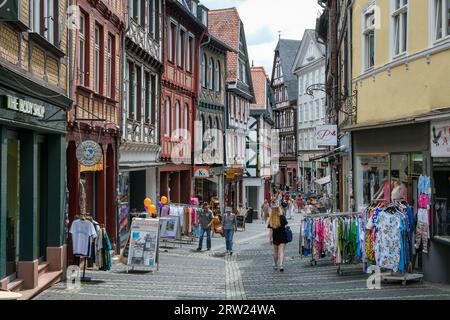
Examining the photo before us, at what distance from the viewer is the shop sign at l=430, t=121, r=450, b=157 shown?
1231cm

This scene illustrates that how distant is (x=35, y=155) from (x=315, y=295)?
537cm

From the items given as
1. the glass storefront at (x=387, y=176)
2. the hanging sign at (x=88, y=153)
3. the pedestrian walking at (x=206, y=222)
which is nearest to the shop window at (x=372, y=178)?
the glass storefront at (x=387, y=176)

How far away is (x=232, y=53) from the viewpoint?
147ft

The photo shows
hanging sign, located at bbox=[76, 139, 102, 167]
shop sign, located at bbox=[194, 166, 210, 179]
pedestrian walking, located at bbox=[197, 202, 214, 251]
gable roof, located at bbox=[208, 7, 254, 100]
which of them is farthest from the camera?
gable roof, located at bbox=[208, 7, 254, 100]

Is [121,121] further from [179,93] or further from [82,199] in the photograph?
[179,93]

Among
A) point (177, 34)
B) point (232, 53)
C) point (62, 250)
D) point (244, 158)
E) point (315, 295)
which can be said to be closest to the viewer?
point (315, 295)

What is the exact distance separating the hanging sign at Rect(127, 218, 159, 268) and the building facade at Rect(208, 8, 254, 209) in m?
25.0

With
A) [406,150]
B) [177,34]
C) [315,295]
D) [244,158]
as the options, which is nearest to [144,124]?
[177,34]

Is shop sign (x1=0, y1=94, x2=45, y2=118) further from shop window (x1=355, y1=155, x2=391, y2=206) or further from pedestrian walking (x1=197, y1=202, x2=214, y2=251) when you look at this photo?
pedestrian walking (x1=197, y1=202, x2=214, y2=251)

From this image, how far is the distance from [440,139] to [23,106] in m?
7.00

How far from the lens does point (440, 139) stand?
1260 cm

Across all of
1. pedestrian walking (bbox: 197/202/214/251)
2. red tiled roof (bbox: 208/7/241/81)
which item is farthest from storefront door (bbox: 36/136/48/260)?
red tiled roof (bbox: 208/7/241/81)

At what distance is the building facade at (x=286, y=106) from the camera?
274ft
